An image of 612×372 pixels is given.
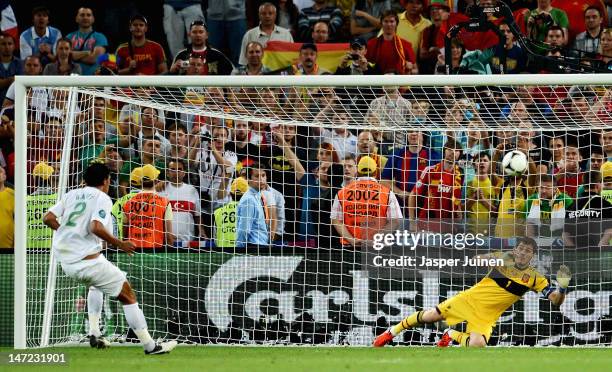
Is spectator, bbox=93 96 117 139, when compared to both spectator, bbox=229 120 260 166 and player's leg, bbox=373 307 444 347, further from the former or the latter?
player's leg, bbox=373 307 444 347

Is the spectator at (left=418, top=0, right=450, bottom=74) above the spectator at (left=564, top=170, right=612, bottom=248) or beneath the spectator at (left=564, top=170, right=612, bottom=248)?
above

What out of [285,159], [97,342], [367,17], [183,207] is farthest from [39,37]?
[97,342]

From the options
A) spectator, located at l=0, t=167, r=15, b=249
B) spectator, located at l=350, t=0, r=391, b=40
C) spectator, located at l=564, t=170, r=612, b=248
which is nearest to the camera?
spectator, located at l=564, t=170, r=612, b=248

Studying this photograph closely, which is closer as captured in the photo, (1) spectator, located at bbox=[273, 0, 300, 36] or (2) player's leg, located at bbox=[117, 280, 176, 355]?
(2) player's leg, located at bbox=[117, 280, 176, 355]

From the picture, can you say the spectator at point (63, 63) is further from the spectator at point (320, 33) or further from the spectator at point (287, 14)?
the spectator at point (320, 33)

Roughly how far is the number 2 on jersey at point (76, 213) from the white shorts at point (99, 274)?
1.35 feet

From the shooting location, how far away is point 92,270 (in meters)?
11.3

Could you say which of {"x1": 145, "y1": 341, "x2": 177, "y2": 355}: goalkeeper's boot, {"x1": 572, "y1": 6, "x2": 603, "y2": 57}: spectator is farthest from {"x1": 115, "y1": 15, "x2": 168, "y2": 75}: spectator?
{"x1": 145, "y1": 341, "x2": 177, "y2": 355}: goalkeeper's boot

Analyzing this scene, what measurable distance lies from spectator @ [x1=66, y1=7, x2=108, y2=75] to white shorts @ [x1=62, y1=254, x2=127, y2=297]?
23.7 ft

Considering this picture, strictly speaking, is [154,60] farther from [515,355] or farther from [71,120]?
[515,355]

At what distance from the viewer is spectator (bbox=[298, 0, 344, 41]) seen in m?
17.9

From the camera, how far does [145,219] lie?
46.4 feet

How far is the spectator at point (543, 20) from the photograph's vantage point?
672 inches

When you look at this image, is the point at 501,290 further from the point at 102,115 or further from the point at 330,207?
the point at 102,115
